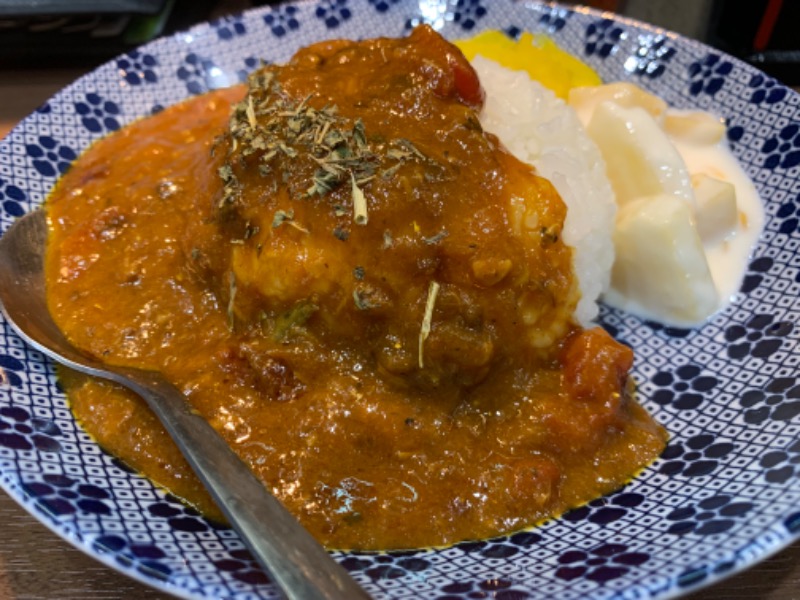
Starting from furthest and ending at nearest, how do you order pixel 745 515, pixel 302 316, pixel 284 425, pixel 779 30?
1. pixel 779 30
2. pixel 302 316
3. pixel 284 425
4. pixel 745 515

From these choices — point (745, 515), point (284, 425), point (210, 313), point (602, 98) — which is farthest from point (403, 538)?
point (602, 98)

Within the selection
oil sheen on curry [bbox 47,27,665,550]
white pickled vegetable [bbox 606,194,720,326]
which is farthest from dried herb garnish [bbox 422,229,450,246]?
white pickled vegetable [bbox 606,194,720,326]

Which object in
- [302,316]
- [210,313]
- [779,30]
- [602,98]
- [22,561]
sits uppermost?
[779,30]

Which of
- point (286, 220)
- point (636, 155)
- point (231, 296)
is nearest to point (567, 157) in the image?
point (636, 155)

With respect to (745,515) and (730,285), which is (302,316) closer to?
(745,515)

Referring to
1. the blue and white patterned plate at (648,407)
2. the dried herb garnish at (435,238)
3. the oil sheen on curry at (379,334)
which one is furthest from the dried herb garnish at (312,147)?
the blue and white patterned plate at (648,407)

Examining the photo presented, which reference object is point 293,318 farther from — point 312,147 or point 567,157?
point 567,157
